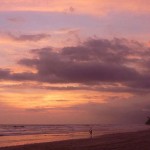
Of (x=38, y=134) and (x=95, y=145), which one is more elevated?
(x=38, y=134)

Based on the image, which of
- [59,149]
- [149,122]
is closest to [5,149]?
[59,149]

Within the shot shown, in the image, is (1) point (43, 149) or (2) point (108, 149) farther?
(1) point (43, 149)

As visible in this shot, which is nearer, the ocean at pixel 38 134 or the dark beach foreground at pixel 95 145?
the dark beach foreground at pixel 95 145

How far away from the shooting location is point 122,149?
91.7 feet

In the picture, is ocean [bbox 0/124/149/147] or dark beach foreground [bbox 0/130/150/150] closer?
dark beach foreground [bbox 0/130/150/150]

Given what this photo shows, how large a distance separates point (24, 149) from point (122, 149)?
27.0 feet

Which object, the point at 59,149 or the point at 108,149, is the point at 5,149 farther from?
the point at 108,149

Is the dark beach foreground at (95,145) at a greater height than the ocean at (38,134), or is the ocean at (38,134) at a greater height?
the ocean at (38,134)

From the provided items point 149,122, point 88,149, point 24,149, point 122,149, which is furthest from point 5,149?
point 149,122

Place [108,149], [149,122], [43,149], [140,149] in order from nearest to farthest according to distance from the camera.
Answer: [140,149] → [108,149] → [43,149] → [149,122]

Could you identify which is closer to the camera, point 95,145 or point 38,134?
point 95,145

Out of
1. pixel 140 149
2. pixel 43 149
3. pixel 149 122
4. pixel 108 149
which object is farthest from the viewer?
pixel 149 122

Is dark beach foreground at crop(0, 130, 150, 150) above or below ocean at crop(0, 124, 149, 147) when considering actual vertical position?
below

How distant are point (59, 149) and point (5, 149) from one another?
4.48 m
